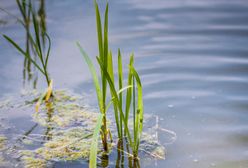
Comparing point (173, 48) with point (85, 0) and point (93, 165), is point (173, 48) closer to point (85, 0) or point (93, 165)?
point (85, 0)

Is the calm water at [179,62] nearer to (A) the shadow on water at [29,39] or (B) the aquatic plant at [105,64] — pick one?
(A) the shadow on water at [29,39]

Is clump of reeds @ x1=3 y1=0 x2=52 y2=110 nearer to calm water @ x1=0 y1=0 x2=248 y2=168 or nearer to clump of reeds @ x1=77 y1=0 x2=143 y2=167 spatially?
calm water @ x1=0 y1=0 x2=248 y2=168

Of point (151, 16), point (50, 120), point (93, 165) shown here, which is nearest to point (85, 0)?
point (151, 16)

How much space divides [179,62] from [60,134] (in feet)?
4.01

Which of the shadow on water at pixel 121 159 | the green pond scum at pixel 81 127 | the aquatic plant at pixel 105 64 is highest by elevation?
the aquatic plant at pixel 105 64

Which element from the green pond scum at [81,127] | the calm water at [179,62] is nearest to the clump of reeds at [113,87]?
the green pond scum at [81,127]

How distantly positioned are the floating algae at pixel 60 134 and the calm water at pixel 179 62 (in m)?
0.11

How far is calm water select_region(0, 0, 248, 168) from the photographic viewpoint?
2771mm

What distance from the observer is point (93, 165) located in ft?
6.61

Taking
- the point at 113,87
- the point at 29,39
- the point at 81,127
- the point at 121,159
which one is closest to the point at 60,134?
the point at 81,127

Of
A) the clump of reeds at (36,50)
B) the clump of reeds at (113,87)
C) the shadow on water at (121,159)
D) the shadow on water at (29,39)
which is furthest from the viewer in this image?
the shadow on water at (29,39)

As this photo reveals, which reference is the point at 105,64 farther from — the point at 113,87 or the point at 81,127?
the point at 81,127

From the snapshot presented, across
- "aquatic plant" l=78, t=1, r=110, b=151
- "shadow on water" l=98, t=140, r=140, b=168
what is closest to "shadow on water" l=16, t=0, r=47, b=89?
"aquatic plant" l=78, t=1, r=110, b=151

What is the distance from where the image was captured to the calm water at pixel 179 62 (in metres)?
2.77
